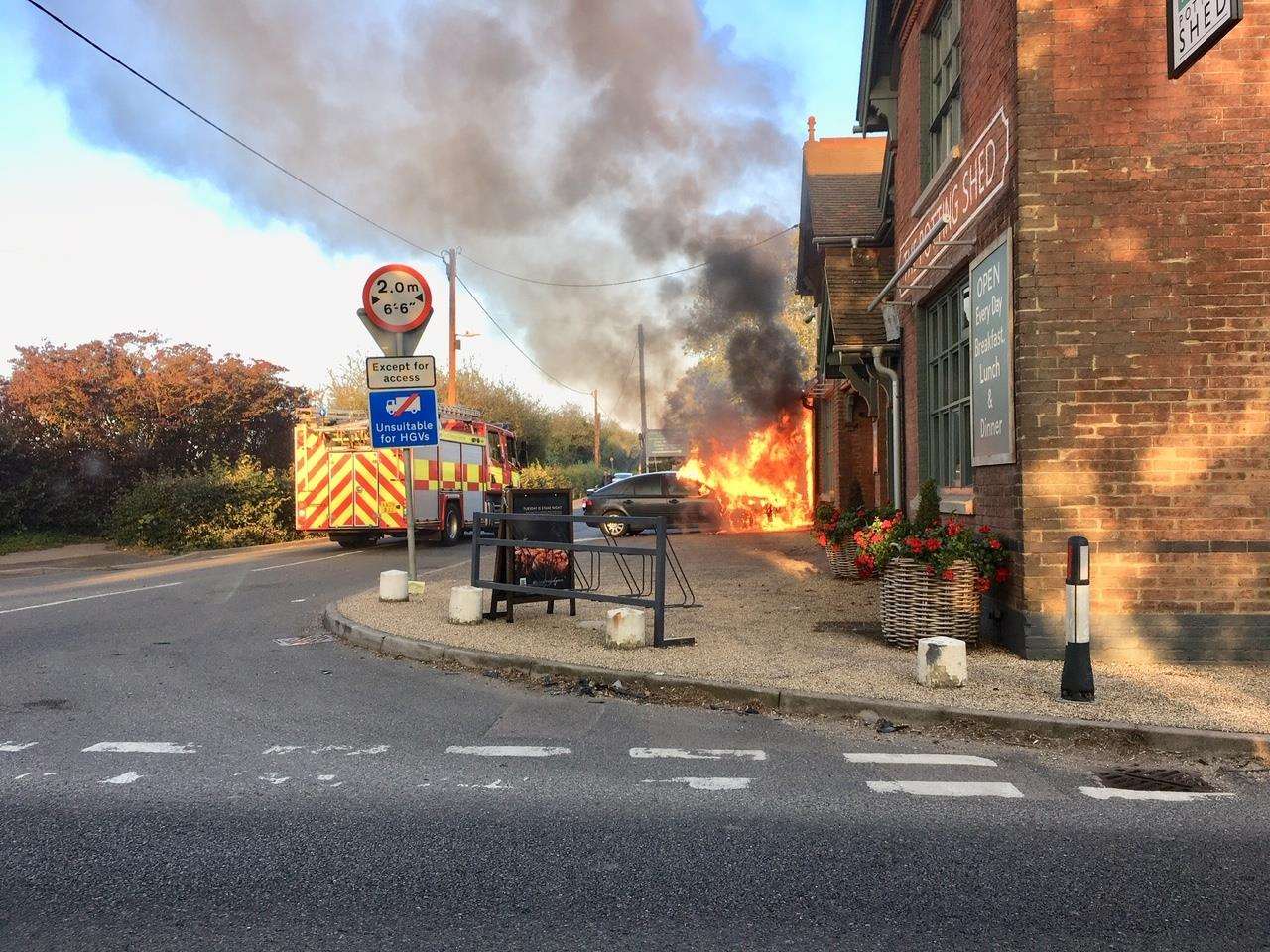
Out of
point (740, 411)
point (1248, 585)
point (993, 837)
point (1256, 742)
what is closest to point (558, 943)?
point (993, 837)

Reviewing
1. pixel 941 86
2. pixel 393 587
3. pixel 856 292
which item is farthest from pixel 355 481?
pixel 941 86

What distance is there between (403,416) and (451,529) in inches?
373

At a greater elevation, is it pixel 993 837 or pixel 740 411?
pixel 740 411

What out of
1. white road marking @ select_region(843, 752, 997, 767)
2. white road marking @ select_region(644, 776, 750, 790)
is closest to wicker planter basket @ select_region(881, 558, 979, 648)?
white road marking @ select_region(843, 752, 997, 767)

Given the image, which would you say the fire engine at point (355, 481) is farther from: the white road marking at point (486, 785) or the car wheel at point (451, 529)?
the white road marking at point (486, 785)

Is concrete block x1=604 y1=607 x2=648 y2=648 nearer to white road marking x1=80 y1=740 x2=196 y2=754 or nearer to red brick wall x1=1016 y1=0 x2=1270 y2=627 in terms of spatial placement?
red brick wall x1=1016 y1=0 x2=1270 y2=627

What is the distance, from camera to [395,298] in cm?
958

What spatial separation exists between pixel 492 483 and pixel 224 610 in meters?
11.3

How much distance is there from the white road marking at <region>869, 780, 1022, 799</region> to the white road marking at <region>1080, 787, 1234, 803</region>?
1.09 feet

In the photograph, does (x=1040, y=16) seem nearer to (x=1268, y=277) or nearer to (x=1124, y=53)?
(x=1124, y=53)

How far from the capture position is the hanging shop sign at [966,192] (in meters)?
6.88

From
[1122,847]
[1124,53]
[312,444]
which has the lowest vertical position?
[1122,847]

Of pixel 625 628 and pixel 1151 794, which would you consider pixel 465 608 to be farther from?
pixel 1151 794

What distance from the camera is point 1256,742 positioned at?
14.9ft
